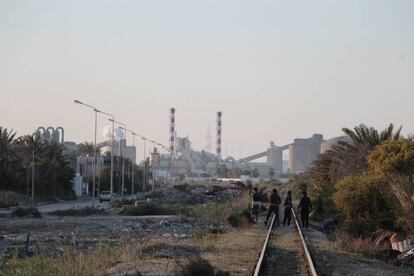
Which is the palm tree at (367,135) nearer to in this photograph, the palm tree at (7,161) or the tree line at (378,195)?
the tree line at (378,195)

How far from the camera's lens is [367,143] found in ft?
180

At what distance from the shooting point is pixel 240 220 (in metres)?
36.2

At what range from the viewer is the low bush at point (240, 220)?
35591 mm

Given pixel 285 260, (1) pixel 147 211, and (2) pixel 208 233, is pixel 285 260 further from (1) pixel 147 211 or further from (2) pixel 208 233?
(1) pixel 147 211

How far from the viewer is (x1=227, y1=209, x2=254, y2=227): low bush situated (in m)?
35.6

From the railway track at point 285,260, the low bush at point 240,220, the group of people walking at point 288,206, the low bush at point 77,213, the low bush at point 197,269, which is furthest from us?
the low bush at point 77,213

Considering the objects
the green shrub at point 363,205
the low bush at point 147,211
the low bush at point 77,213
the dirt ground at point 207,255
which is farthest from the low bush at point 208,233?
the low bush at point 147,211

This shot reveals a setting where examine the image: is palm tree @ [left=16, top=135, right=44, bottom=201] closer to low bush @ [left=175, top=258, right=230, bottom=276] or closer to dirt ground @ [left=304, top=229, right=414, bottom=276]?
dirt ground @ [left=304, top=229, right=414, bottom=276]

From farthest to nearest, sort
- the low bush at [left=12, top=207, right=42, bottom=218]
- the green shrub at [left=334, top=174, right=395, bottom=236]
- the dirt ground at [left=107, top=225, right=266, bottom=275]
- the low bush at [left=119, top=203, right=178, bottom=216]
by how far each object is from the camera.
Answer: the low bush at [left=119, top=203, right=178, bottom=216]
the low bush at [left=12, top=207, right=42, bottom=218]
the green shrub at [left=334, top=174, right=395, bottom=236]
the dirt ground at [left=107, top=225, right=266, bottom=275]

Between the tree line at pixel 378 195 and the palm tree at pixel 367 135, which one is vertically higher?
the palm tree at pixel 367 135

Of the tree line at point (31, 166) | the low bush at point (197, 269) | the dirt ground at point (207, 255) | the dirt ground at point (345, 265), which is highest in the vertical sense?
the tree line at point (31, 166)

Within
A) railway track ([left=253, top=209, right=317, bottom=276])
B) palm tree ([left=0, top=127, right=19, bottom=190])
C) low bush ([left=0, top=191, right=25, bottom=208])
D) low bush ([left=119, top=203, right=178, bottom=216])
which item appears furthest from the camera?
palm tree ([left=0, top=127, right=19, bottom=190])

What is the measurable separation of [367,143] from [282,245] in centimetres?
3210

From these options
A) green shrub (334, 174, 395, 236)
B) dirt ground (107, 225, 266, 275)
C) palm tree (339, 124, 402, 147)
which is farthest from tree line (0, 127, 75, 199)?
dirt ground (107, 225, 266, 275)
